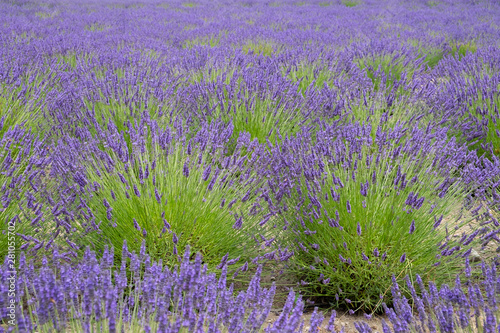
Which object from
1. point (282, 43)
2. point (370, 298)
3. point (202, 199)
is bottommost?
point (370, 298)

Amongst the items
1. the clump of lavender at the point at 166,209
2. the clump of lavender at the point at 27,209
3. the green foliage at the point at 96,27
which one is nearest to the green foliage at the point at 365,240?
the clump of lavender at the point at 166,209

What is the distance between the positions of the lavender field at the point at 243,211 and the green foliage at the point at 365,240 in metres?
0.01

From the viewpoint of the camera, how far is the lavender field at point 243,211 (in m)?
1.14

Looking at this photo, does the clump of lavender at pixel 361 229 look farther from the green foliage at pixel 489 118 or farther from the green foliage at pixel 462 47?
the green foliage at pixel 462 47

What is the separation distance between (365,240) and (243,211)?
0.59 metres

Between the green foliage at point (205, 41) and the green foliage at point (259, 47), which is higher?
the green foliage at point (205, 41)

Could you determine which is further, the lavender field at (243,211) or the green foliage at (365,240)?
the green foliage at (365,240)

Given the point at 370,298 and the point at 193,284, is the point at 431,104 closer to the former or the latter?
the point at 370,298

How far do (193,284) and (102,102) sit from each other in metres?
2.41

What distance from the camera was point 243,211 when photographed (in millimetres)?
2047

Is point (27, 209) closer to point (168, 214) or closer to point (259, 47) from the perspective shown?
point (168, 214)

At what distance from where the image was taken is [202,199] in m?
1.95

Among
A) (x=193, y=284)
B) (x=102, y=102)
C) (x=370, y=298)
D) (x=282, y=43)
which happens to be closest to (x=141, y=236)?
(x=193, y=284)

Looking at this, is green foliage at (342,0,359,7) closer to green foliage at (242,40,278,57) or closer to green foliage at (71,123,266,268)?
green foliage at (242,40,278,57)
